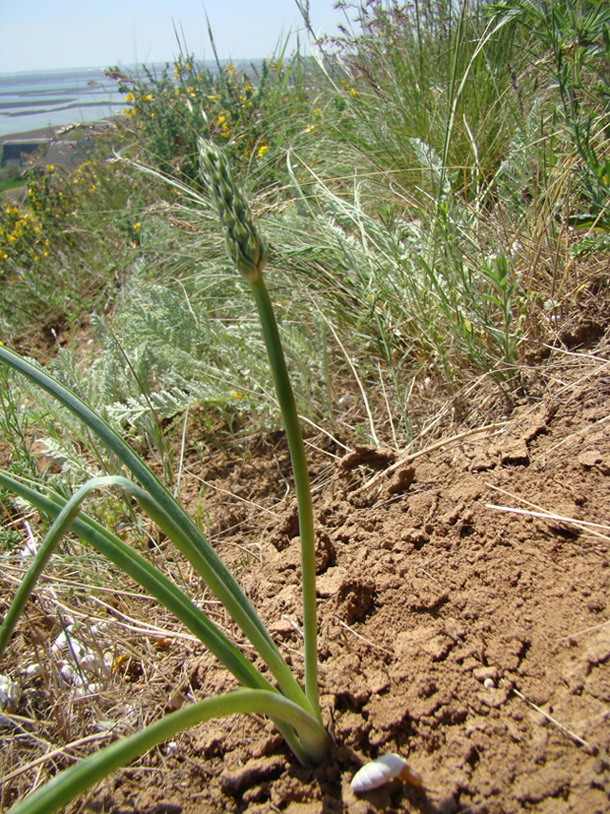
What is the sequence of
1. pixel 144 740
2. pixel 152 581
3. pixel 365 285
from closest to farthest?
pixel 144 740 → pixel 152 581 → pixel 365 285

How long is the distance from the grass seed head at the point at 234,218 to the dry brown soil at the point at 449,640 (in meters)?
0.76

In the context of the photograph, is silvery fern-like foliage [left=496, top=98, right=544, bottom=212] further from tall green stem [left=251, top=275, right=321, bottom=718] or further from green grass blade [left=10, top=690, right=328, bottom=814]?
green grass blade [left=10, top=690, right=328, bottom=814]

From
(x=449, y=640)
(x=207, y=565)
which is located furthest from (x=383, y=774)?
(x=207, y=565)

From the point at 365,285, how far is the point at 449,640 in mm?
1322

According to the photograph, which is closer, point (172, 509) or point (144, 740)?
point (144, 740)

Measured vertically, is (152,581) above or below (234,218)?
below

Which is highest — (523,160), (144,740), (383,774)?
(523,160)

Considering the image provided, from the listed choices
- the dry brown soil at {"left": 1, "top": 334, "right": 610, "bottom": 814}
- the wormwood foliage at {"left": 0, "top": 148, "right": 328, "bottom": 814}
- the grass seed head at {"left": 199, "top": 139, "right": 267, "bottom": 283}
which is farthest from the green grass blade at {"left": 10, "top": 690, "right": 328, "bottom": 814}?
the grass seed head at {"left": 199, "top": 139, "right": 267, "bottom": 283}

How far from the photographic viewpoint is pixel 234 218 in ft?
1.89

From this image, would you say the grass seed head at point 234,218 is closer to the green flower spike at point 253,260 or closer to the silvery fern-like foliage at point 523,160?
the green flower spike at point 253,260

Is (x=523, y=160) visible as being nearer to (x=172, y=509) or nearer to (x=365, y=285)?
(x=365, y=285)

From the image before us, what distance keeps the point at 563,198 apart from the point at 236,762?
175 centimetres

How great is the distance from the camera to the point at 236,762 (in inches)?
37.6

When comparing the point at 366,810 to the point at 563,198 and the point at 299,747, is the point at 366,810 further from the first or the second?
the point at 563,198
